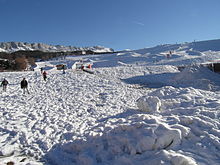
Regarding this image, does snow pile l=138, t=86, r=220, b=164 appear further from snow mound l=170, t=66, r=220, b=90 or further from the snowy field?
snow mound l=170, t=66, r=220, b=90

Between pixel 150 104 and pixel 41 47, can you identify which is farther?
pixel 41 47

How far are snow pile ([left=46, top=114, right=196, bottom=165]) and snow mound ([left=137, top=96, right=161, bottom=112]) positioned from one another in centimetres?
177

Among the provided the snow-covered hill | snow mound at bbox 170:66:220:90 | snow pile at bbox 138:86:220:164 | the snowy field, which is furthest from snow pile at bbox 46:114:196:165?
the snow-covered hill

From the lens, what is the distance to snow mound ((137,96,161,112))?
8.60m

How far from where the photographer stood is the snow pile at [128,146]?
17.1ft

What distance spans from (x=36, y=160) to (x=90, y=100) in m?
7.47

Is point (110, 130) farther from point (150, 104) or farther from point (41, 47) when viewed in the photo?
point (41, 47)

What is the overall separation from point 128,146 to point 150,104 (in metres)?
3.55

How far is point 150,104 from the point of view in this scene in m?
8.87

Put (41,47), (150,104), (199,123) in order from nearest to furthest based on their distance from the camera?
1. (199,123)
2. (150,104)
3. (41,47)

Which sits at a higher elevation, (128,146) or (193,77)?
(193,77)

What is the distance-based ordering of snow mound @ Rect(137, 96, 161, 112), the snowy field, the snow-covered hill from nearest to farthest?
1. the snowy field
2. snow mound @ Rect(137, 96, 161, 112)
3. the snow-covered hill

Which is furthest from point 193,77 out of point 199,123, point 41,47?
point 41,47

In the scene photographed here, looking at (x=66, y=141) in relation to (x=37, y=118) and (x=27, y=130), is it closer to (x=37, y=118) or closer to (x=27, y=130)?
(x=27, y=130)
